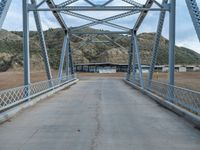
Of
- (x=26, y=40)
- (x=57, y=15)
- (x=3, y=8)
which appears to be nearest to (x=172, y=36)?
(x=26, y=40)

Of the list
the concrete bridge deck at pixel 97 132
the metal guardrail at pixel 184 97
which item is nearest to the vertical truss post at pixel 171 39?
the metal guardrail at pixel 184 97

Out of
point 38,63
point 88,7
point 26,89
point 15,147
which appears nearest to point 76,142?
point 15,147

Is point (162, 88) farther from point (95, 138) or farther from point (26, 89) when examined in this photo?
point (95, 138)

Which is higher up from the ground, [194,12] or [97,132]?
[194,12]

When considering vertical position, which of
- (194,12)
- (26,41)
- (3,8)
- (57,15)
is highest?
(57,15)

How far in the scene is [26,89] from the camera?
62.3ft

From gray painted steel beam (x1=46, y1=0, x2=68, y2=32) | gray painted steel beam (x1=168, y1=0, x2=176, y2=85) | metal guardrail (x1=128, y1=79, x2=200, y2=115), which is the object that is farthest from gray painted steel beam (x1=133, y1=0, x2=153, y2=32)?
gray painted steel beam (x1=168, y1=0, x2=176, y2=85)

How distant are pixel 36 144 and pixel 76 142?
2.90 feet

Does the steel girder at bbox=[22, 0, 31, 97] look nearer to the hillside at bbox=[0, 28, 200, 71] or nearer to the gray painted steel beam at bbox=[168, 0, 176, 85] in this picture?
the gray painted steel beam at bbox=[168, 0, 176, 85]

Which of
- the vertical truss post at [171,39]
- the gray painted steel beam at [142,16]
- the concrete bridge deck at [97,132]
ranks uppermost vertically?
the gray painted steel beam at [142,16]

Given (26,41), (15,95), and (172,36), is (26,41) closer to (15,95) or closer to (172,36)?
(15,95)

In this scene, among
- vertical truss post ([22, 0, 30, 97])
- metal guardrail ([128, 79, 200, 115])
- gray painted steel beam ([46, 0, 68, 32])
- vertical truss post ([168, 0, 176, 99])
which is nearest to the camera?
metal guardrail ([128, 79, 200, 115])

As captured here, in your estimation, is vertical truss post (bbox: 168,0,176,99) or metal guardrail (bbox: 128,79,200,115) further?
vertical truss post (bbox: 168,0,176,99)

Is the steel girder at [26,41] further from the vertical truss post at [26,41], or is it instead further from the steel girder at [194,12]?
the steel girder at [194,12]
